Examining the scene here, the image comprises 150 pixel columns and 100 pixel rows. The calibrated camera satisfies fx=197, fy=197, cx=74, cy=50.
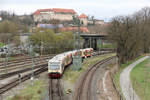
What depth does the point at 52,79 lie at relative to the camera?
29391mm

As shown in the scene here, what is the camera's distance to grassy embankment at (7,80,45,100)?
21062mm

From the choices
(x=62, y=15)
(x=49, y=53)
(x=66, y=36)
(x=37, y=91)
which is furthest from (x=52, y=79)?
(x=62, y=15)

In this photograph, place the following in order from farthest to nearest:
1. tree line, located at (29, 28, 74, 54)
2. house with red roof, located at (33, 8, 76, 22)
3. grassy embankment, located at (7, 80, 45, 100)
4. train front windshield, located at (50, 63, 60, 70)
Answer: house with red roof, located at (33, 8, 76, 22)
tree line, located at (29, 28, 74, 54)
train front windshield, located at (50, 63, 60, 70)
grassy embankment, located at (7, 80, 45, 100)

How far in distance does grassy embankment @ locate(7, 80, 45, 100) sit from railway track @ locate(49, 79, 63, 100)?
1.04 m

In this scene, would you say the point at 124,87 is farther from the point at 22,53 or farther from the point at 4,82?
the point at 22,53

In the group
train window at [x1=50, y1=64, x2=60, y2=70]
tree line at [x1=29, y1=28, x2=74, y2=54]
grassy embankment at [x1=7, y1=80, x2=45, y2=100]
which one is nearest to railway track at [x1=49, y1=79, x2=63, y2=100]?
grassy embankment at [x1=7, y1=80, x2=45, y2=100]

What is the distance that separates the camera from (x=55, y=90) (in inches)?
925

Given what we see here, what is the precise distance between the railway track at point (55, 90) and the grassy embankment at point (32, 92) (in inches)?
40.9

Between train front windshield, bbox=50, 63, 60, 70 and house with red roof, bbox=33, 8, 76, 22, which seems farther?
house with red roof, bbox=33, 8, 76, 22

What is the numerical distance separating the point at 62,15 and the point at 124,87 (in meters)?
162

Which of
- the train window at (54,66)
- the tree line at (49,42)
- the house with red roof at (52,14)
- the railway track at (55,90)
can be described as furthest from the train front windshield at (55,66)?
the house with red roof at (52,14)

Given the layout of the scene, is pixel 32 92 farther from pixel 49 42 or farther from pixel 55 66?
pixel 49 42

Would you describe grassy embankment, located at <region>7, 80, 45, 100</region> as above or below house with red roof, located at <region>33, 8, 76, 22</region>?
below

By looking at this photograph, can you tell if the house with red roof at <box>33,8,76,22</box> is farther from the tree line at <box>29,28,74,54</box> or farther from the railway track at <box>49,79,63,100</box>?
the railway track at <box>49,79,63,100</box>
